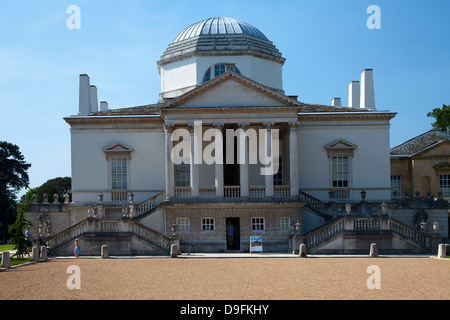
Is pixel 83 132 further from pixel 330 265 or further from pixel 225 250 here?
pixel 330 265

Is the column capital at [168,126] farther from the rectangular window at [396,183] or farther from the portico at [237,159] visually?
the rectangular window at [396,183]

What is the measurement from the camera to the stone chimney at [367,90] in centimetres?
4078

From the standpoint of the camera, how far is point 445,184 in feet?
146

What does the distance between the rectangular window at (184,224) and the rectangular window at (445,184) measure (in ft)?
74.0

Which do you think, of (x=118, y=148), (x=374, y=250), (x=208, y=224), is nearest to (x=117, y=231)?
(x=208, y=224)

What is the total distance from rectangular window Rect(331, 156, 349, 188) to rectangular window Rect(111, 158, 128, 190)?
1525cm

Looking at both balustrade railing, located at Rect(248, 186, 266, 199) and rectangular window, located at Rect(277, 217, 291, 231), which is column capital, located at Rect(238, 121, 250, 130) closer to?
balustrade railing, located at Rect(248, 186, 266, 199)

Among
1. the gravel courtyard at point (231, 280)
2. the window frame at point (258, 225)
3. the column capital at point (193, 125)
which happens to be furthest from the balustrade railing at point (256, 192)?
the gravel courtyard at point (231, 280)

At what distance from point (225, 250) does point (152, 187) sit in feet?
25.8

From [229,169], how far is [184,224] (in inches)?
289

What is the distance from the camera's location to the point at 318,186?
38.8 m

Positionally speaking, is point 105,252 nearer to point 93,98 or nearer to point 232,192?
point 232,192

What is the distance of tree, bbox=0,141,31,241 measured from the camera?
72.0 meters

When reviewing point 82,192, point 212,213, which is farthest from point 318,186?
point 82,192
